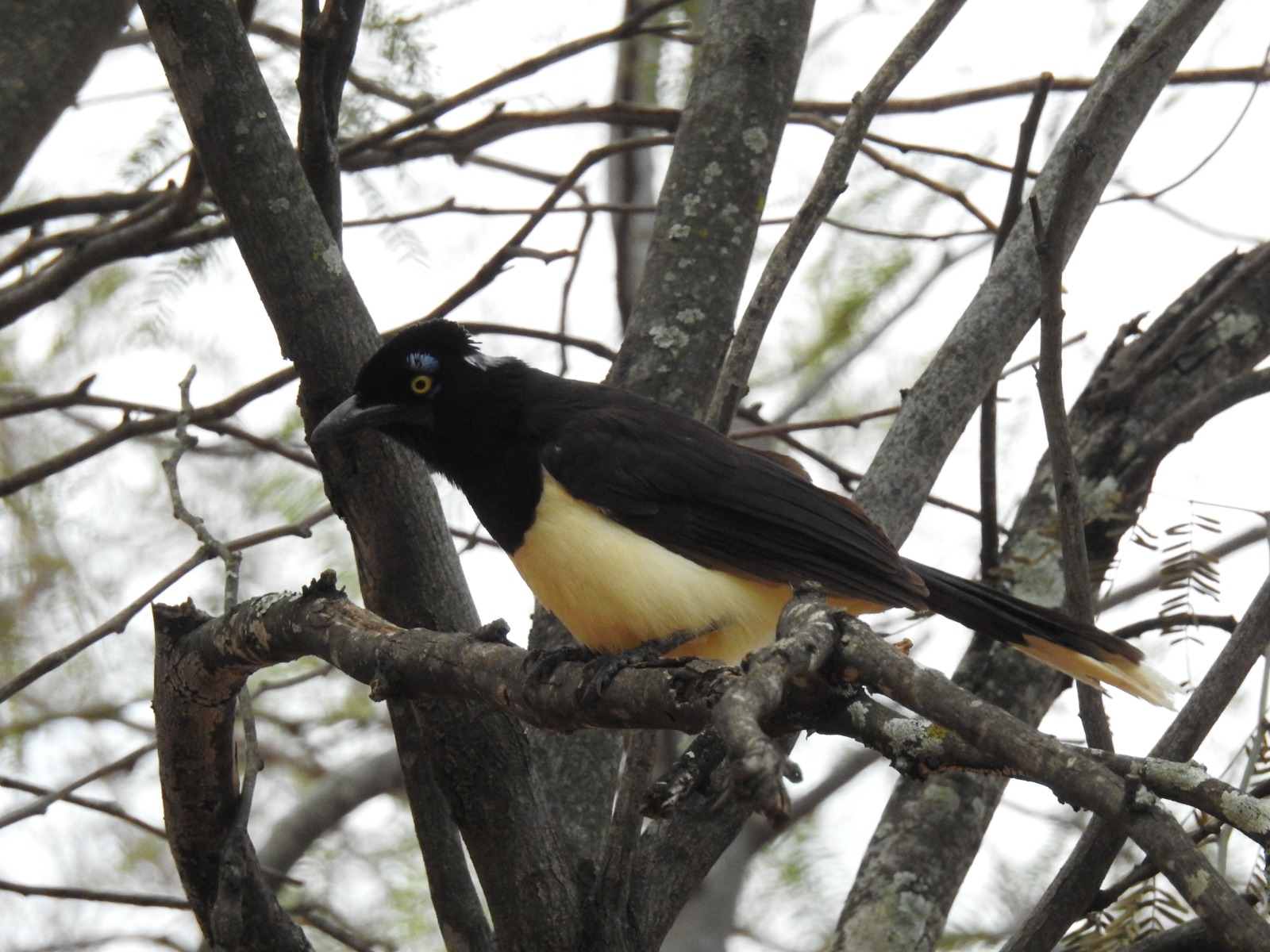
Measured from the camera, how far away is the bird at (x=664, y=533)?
3.93 metres

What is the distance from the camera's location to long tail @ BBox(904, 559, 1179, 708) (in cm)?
406

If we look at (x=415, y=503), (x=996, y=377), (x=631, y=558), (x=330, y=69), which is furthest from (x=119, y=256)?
(x=996, y=377)

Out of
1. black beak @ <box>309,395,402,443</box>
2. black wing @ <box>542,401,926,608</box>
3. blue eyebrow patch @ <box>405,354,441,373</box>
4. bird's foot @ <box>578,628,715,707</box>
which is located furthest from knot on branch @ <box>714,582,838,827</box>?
blue eyebrow patch @ <box>405,354,441,373</box>

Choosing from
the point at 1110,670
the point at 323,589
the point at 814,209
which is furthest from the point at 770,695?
the point at 1110,670

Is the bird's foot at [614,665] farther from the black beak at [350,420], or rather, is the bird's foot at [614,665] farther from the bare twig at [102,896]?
the bare twig at [102,896]

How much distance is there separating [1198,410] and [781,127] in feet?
5.66

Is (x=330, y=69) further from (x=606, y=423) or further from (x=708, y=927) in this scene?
(x=708, y=927)

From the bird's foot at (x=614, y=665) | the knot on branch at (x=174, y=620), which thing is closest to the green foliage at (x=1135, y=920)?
the bird's foot at (x=614, y=665)

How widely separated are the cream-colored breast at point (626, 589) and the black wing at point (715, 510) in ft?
0.21

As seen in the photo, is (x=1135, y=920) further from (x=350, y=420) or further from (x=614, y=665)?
(x=350, y=420)

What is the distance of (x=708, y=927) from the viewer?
6.39 meters

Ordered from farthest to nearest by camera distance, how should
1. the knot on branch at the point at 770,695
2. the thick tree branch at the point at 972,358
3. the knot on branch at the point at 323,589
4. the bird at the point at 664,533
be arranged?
the thick tree branch at the point at 972,358, the bird at the point at 664,533, the knot on branch at the point at 323,589, the knot on branch at the point at 770,695

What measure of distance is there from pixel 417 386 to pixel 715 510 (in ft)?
3.28

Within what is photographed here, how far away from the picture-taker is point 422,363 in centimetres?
443
